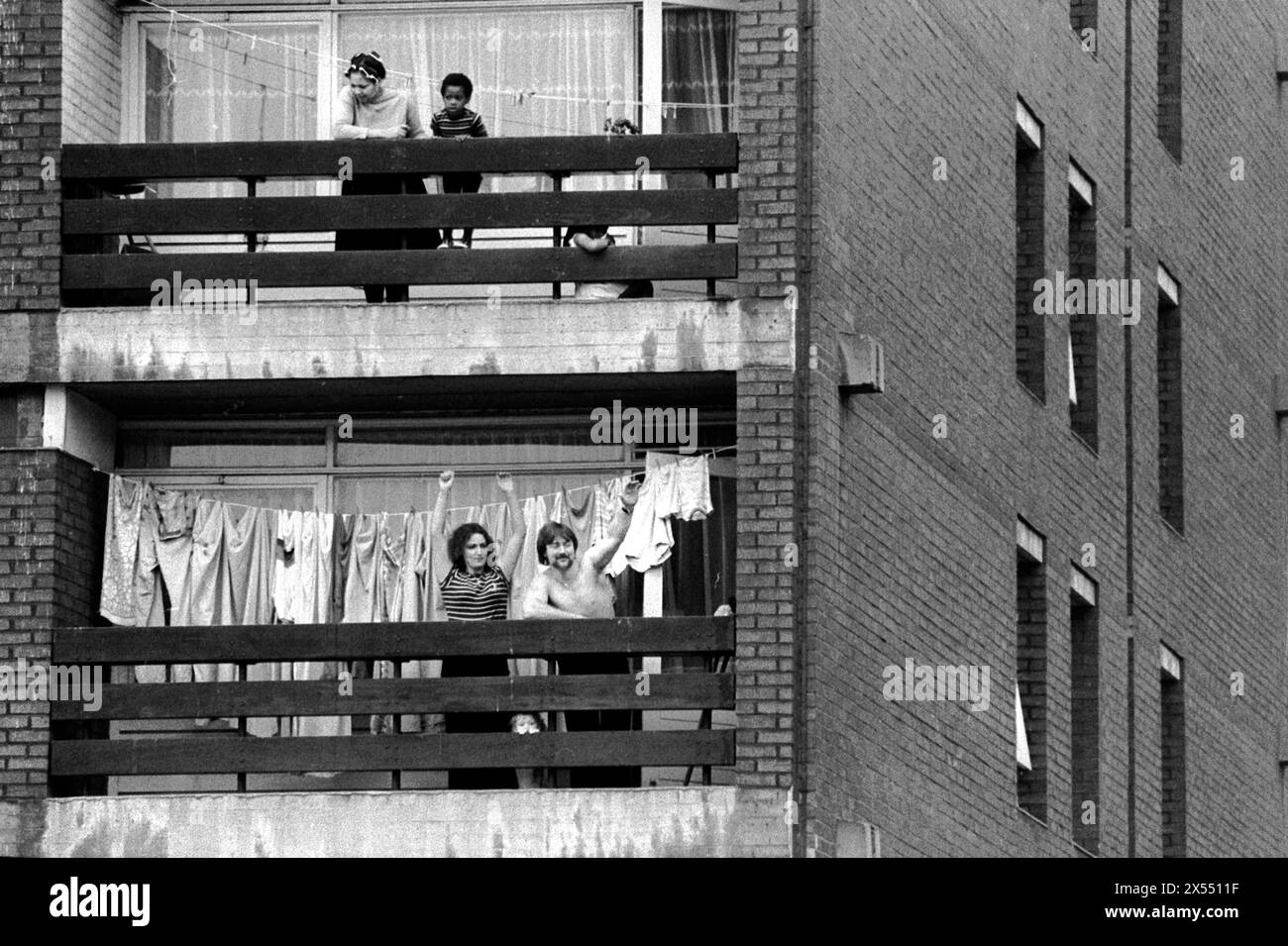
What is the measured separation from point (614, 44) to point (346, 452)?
3.60 m

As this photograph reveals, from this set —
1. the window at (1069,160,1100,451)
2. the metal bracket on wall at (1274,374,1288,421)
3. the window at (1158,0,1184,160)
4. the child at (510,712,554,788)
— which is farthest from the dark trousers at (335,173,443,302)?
the metal bracket on wall at (1274,374,1288,421)

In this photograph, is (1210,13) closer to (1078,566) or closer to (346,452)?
(1078,566)

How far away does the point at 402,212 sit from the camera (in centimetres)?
2511

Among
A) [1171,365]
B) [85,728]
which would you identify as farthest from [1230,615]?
[85,728]

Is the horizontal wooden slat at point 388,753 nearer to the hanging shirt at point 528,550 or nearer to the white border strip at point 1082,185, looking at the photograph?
the hanging shirt at point 528,550

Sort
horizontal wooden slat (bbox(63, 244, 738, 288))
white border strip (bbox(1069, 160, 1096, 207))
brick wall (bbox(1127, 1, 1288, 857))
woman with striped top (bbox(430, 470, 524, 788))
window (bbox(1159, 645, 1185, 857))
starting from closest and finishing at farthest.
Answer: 1. woman with striped top (bbox(430, 470, 524, 788))
2. horizontal wooden slat (bbox(63, 244, 738, 288))
3. white border strip (bbox(1069, 160, 1096, 207))
4. window (bbox(1159, 645, 1185, 857))
5. brick wall (bbox(1127, 1, 1288, 857))

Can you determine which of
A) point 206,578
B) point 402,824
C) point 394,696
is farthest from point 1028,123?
point 402,824

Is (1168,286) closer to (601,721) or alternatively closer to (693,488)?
(693,488)

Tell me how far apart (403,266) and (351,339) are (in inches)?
25.5

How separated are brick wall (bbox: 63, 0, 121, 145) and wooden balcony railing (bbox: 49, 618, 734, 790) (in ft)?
12.1

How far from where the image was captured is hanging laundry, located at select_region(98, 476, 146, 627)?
25016mm

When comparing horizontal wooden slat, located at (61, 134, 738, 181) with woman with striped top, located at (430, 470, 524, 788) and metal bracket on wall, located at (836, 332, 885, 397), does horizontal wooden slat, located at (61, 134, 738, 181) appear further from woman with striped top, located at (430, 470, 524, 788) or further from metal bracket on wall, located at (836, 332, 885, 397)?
woman with striped top, located at (430, 470, 524, 788)

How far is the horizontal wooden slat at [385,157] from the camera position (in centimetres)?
2509

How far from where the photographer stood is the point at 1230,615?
35.2m
